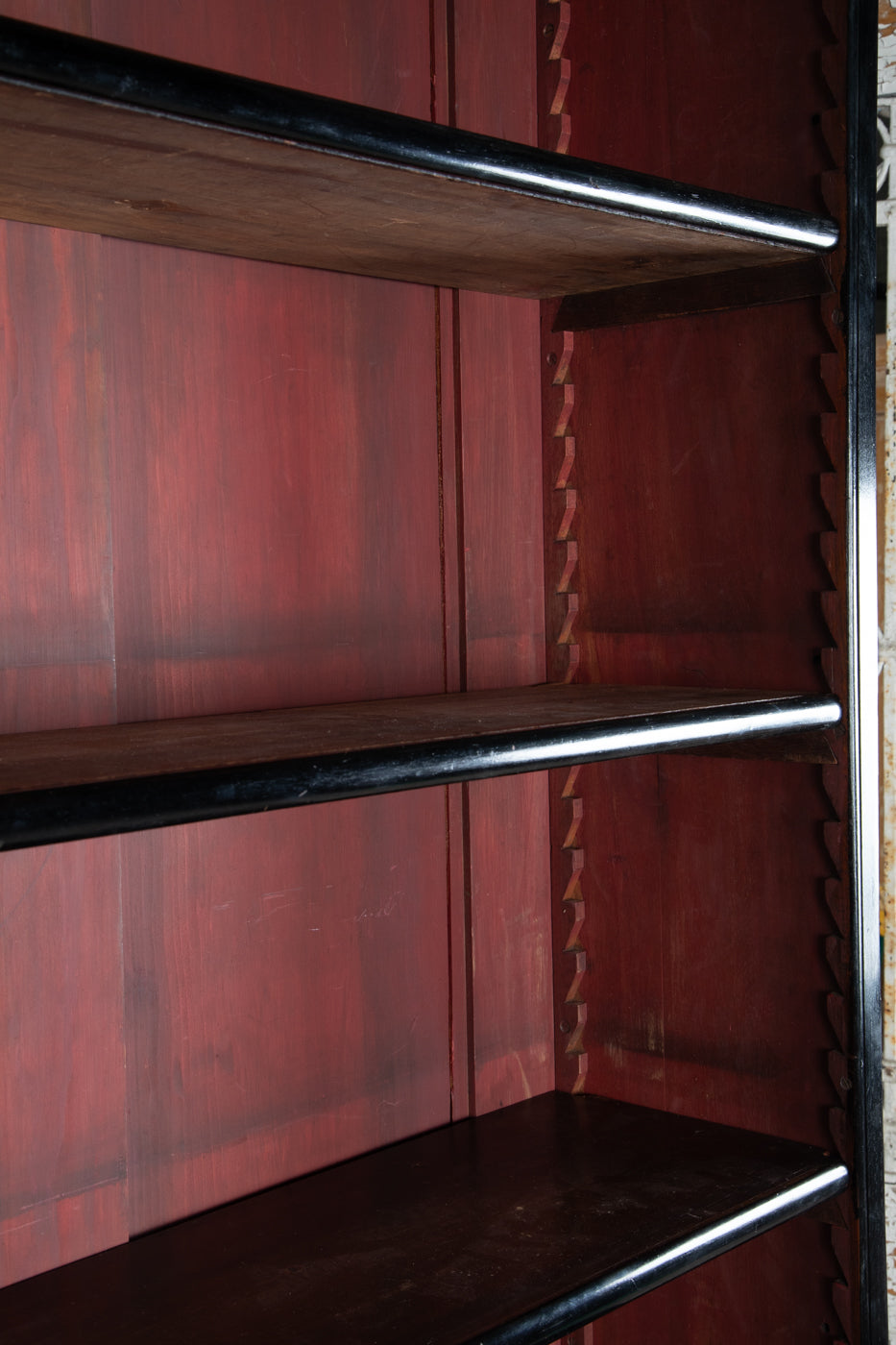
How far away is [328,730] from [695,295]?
705 millimetres

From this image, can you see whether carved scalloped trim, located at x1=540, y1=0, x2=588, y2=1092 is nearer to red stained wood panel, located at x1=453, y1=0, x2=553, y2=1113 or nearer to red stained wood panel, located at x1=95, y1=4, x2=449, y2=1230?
red stained wood panel, located at x1=453, y1=0, x2=553, y2=1113

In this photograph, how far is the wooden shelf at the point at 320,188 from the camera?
0.86 metres

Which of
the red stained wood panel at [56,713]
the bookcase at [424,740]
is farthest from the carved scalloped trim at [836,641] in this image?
the red stained wood panel at [56,713]

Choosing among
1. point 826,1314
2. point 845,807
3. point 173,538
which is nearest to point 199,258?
point 173,538

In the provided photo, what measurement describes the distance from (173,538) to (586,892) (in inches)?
28.4

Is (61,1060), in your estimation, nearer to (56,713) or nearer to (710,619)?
(56,713)

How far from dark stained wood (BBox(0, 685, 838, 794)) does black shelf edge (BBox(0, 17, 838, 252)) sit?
42cm

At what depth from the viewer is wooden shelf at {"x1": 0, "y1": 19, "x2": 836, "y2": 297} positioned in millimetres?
857

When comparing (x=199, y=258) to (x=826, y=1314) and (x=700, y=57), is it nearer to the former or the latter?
(x=700, y=57)

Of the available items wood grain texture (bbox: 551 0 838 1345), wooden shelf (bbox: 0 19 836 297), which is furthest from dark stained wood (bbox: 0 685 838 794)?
wooden shelf (bbox: 0 19 836 297)

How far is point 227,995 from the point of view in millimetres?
1389

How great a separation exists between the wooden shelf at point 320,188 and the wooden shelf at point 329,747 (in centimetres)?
42

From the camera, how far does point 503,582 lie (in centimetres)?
168

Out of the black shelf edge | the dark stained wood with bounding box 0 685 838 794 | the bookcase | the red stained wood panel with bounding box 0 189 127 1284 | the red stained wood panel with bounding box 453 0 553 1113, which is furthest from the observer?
the red stained wood panel with bounding box 453 0 553 1113
